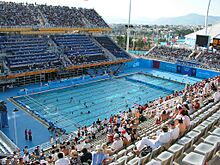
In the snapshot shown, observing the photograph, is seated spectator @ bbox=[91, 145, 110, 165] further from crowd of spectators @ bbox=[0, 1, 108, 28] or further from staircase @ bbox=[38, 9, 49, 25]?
staircase @ bbox=[38, 9, 49, 25]

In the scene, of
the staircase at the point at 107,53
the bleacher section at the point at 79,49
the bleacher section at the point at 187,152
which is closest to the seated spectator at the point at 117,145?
the bleacher section at the point at 187,152

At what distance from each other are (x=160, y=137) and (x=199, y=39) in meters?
30.9

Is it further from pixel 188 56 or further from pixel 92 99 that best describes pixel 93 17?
pixel 92 99

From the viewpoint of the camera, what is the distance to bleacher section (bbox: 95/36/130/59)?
120 feet

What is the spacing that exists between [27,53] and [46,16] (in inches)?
343

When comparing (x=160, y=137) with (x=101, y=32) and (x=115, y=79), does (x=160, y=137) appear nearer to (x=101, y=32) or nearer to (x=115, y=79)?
(x=115, y=79)

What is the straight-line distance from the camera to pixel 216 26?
45719 mm

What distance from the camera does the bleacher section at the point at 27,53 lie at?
26750mm

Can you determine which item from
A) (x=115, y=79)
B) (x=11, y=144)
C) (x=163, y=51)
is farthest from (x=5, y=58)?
(x=163, y=51)

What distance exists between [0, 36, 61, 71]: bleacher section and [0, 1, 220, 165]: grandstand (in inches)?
3.9

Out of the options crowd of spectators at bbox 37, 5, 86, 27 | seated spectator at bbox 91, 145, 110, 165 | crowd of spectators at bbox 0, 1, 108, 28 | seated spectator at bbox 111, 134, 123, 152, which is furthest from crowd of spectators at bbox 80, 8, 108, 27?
seated spectator at bbox 91, 145, 110, 165

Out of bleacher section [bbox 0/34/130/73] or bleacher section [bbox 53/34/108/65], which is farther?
bleacher section [bbox 53/34/108/65]

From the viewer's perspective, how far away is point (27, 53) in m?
28.6

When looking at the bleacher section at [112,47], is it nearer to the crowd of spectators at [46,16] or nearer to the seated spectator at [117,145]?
the crowd of spectators at [46,16]
